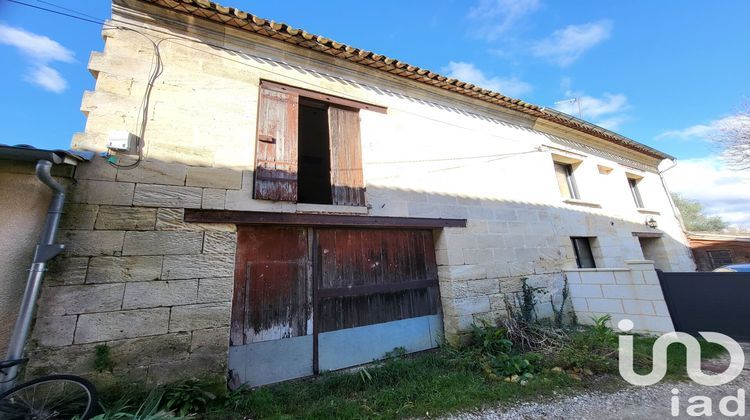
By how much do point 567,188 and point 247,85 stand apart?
26.4 feet

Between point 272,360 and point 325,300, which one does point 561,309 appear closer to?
point 325,300

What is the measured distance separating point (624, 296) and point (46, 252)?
26.0 ft

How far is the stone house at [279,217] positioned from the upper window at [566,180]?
57.4 inches

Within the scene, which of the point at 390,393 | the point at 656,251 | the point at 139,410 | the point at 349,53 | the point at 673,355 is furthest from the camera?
the point at 656,251

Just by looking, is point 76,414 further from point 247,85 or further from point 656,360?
point 656,360

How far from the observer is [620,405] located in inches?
107

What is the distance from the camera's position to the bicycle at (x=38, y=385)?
2.09 metres

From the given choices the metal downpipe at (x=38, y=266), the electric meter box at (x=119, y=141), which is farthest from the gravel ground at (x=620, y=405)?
the electric meter box at (x=119, y=141)

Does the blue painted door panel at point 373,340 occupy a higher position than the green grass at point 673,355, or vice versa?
the blue painted door panel at point 373,340

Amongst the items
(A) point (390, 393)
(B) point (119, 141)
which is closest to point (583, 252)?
(A) point (390, 393)

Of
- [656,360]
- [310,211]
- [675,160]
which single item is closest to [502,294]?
[656,360]

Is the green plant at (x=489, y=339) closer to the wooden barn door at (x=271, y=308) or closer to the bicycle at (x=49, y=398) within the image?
the wooden barn door at (x=271, y=308)

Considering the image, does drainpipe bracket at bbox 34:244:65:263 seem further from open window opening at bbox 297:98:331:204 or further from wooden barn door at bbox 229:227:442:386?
open window opening at bbox 297:98:331:204

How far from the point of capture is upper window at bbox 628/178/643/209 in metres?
9.09
